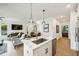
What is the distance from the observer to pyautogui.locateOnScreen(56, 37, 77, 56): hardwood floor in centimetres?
175

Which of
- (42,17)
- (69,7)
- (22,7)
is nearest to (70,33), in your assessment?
(69,7)

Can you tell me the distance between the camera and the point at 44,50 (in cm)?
179

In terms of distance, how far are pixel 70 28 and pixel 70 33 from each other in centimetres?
9

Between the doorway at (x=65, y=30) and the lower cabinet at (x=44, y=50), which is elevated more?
the doorway at (x=65, y=30)

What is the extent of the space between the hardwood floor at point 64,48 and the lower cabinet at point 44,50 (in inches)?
6.0

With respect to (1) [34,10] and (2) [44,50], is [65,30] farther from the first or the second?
(1) [34,10]

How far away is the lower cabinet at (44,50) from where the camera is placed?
1744 mm

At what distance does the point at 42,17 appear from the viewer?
175cm

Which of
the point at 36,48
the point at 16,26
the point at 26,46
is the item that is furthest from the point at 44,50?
the point at 16,26

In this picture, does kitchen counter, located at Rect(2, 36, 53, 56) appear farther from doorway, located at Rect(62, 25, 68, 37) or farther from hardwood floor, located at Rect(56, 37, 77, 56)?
doorway, located at Rect(62, 25, 68, 37)

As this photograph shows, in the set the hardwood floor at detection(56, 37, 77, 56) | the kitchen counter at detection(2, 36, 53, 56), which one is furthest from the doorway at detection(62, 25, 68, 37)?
the kitchen counter at detection(2, 36, 53, 56)

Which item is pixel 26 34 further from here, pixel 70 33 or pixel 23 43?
pixel 70 33

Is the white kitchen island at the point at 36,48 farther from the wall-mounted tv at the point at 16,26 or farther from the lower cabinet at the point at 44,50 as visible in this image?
the wall-mounted tv at the point at 16,26

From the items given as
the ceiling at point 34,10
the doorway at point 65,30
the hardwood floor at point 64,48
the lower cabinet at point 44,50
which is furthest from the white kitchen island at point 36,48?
the ceiling at point 34,10
